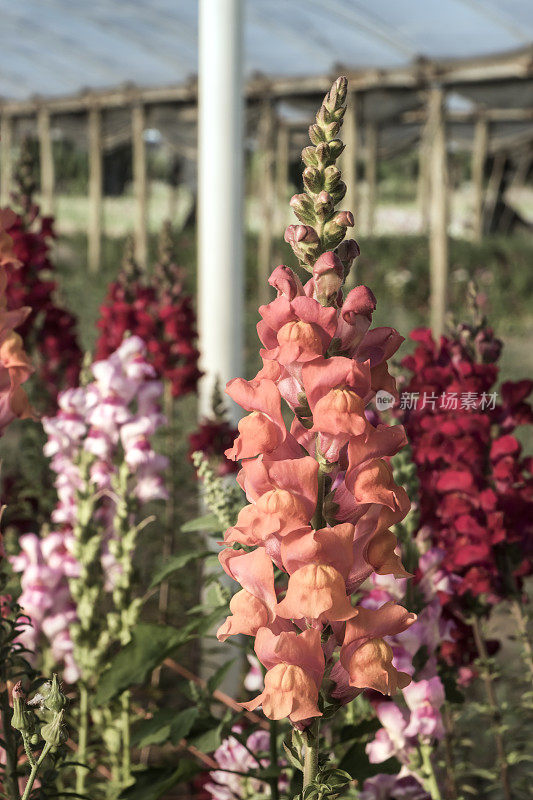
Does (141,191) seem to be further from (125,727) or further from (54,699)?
(54,699)

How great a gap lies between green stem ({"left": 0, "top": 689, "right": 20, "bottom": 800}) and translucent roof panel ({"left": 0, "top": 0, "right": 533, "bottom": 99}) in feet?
21.1

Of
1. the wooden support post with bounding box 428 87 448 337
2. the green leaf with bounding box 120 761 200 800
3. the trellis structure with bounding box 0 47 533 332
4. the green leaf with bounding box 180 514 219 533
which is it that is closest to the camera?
the green leaf with bounding box 120 761 200 800

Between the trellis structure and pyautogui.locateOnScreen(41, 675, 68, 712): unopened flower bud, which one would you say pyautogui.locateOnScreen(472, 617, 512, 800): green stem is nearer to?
pyautogui.locateOnScreen(41, 675, 68, 712): unopened flower bud

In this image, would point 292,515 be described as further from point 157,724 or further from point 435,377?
point 435,377

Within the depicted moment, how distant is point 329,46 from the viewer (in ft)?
26.3

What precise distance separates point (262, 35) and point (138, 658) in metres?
7.51

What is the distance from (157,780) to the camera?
57.2 inches

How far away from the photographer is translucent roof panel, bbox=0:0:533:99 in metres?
6.90

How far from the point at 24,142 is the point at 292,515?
2086 mm

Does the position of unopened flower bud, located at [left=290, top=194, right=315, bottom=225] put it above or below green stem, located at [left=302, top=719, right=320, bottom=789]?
above

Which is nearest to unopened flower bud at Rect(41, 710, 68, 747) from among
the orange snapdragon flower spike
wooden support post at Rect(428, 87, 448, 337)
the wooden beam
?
the orange snapdragon flower spike

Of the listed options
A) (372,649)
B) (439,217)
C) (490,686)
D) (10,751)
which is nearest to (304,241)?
(372,649)

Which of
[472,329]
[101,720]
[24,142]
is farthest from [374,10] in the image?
[101,720]

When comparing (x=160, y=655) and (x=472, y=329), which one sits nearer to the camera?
(x=160, y=655)
